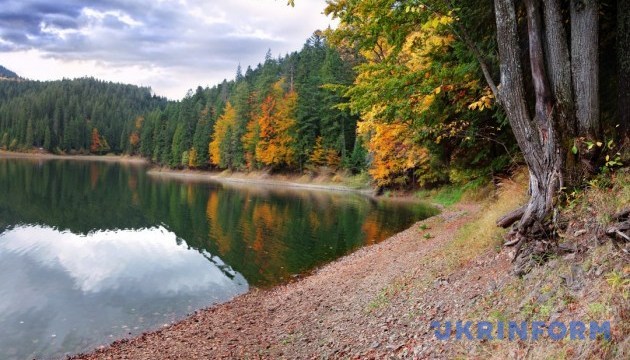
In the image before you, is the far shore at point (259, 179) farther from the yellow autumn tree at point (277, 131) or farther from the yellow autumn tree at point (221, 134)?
the yellow autumn tree at point (221, 134)

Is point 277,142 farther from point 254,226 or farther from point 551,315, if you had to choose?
point 551,315

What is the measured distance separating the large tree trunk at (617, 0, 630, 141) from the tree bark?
0.33 meters

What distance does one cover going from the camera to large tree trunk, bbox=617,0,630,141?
653cm

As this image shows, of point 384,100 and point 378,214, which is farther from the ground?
point 384,100

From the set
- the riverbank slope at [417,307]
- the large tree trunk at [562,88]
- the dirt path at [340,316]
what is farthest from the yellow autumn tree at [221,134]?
the large tree trunk at [562,88]

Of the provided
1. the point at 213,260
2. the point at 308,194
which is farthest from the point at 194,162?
the point at 213,260

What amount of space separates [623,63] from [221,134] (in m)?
80.9

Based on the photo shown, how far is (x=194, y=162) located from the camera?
295ft

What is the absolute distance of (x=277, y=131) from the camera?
220ft

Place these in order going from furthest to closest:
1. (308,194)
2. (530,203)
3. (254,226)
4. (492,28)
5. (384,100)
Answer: (308,194)
(254,226)
(384,100)
(492,28)
(530,203)

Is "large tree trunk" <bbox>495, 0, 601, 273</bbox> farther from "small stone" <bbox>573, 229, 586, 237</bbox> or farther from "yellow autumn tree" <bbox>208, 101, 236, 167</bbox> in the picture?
"yellow autumn tree" <bbox>208, 101, 236, 167</bbox>

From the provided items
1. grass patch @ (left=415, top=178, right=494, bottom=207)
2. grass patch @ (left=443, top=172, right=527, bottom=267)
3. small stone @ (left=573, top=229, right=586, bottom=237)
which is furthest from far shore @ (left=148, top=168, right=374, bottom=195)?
small stone @ (left=573, top=229, right=586, bottom=237)

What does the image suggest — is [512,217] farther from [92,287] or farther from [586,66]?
[92,287]

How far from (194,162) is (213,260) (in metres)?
71.9
